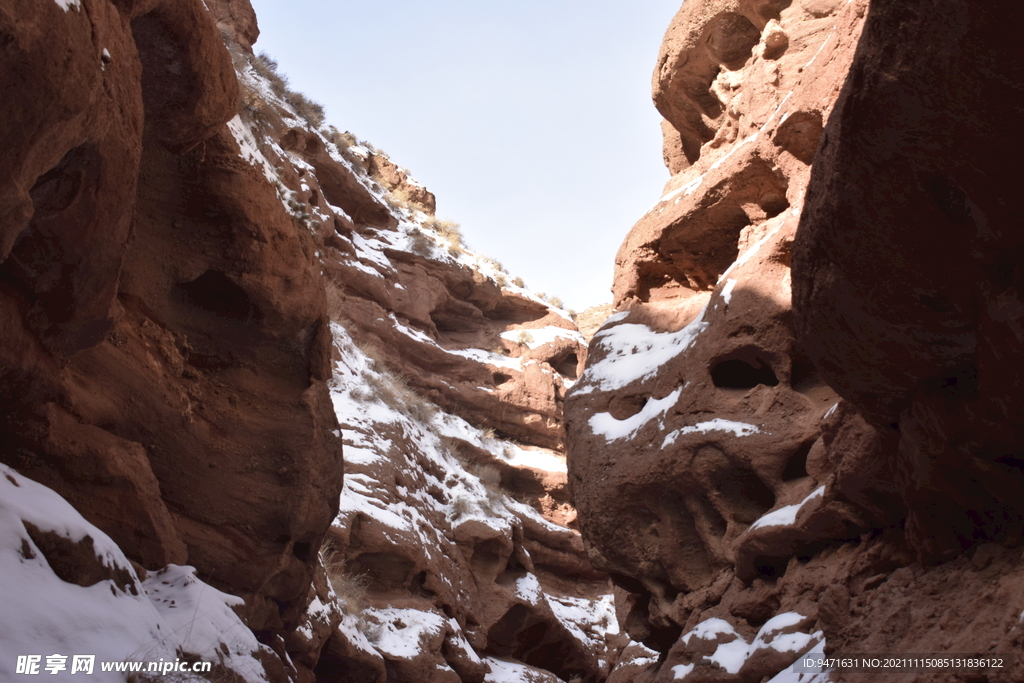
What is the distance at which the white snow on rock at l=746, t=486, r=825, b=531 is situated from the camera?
6164 millimetres

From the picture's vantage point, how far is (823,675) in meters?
4.96

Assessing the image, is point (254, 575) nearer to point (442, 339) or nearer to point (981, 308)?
point (981, 308)

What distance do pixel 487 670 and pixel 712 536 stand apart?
6.72 metres

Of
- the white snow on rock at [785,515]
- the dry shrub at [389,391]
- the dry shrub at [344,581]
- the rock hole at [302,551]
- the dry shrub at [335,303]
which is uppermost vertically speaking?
the dry shrub at [335,303]

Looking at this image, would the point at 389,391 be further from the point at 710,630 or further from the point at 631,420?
the point at 710,630

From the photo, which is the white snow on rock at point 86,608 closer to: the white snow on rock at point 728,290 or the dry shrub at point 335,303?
the white snow on rock at point 728,290

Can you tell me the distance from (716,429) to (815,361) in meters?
2.48

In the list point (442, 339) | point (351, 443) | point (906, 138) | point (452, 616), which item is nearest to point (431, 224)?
point (442, 339)

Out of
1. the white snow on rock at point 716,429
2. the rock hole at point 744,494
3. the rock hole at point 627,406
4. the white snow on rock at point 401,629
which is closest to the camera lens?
the white snow on rock at point 716,429

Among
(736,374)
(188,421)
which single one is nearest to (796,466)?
(736,374)

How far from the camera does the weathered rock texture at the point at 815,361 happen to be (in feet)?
11.7

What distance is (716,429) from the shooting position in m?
7.36

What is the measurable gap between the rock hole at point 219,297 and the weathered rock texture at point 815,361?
3984mm

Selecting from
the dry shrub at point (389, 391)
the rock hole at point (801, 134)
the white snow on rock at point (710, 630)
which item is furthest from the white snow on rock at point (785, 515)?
the dry shrub at point (389, 391)
